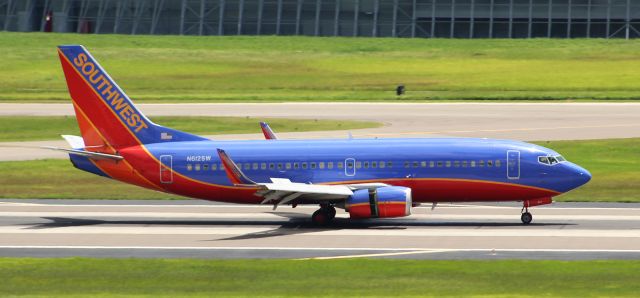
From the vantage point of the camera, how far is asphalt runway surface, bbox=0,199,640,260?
37469mm

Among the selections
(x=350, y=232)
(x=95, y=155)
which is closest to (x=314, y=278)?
(x=350, y=232)

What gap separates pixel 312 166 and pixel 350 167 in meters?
1.45

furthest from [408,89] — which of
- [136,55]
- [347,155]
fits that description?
[347,155]

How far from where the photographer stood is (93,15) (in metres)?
144

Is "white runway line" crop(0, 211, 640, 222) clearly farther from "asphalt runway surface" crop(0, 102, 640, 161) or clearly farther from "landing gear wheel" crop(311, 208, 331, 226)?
"asphalt runway surface" crop(0, 102, 640, 161)

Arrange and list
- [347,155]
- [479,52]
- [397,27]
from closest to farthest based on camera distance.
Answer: [347,155] → [479,52] → [397,27]

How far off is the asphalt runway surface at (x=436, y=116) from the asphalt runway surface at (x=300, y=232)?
20.4 metres

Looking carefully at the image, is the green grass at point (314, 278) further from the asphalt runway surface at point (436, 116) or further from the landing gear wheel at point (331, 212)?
the asphalt runway surface at point (436, 116)

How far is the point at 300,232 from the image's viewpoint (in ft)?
139

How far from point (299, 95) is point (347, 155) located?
58075 mm

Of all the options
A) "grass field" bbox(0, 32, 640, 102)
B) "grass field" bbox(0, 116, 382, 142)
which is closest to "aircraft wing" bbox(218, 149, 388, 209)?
"grass field" bbox(0, 116, 382, 142)

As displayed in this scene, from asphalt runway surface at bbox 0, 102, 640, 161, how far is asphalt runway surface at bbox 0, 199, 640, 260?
20.4 m

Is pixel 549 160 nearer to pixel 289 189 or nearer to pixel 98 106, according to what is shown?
pixel 289 189

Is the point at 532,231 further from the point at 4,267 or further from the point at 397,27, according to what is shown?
the point at 397,27
